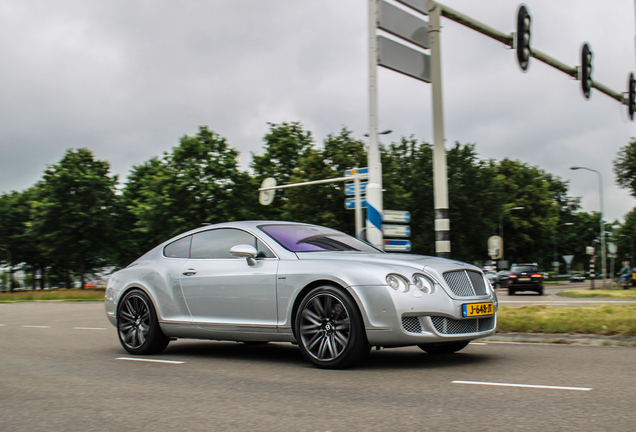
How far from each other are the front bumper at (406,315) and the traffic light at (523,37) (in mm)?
6919

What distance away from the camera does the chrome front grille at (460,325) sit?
5.98m

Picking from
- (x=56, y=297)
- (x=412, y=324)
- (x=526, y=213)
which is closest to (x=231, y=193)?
(x=56, y=297)

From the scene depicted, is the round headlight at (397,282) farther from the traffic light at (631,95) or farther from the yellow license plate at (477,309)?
the traffic light at (631,95)

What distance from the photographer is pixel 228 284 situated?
23.1ft

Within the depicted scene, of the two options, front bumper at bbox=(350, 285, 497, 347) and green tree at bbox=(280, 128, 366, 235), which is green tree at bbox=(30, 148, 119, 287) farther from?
front bumper at bbox=(350, 285, 497, 347)

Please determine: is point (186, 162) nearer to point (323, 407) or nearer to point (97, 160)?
point (97, 160)

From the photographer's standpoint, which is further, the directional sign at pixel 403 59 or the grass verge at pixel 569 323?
the directional sign at pixel 403 59

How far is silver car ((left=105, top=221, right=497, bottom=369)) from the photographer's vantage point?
5953 millimetres

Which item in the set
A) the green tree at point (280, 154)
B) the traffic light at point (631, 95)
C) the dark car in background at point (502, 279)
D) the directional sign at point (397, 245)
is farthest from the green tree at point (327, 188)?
the traffic light at point (631, 95)

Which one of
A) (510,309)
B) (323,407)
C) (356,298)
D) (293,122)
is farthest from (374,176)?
(293,122)

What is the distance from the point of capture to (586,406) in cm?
429

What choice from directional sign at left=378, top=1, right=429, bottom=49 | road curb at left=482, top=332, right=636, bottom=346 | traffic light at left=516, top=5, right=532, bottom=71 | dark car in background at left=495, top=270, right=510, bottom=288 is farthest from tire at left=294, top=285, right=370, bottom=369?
dark car in background at left=495, top=270, right=510, bottom=288

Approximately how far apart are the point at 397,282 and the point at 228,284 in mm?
1970

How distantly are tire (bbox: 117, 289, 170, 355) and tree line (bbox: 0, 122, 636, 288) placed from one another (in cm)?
2946
